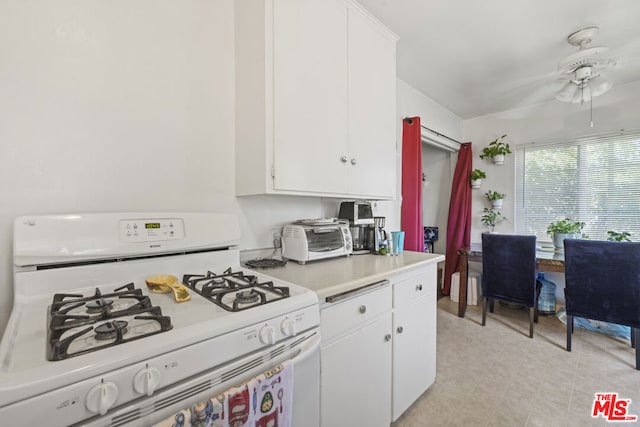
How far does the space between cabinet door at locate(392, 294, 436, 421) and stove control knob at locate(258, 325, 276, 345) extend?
0.83m

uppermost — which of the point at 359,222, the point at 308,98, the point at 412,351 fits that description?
the point at 308,98

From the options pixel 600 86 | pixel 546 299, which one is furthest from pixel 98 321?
pixel 546 299

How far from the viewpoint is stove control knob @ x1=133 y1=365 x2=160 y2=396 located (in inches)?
22.8

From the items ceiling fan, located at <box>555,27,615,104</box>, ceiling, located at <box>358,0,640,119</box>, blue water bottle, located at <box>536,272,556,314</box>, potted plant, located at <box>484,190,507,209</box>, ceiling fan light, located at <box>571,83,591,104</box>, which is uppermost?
ceiling, located at <box>358,0,640,119</box>

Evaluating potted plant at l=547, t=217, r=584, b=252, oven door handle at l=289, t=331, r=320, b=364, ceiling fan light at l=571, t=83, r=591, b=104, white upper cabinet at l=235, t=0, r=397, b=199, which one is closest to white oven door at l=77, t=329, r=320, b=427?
oven door handle at l=289, t=331, r=320, b=364

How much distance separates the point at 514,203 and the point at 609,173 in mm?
900

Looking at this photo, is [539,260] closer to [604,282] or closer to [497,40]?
[604,282]

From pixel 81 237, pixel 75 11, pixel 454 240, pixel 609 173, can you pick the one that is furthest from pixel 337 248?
pixel 609 173

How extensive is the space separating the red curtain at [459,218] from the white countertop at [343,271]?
2.13 m

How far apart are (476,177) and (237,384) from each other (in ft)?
12.6

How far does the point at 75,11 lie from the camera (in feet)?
3.56

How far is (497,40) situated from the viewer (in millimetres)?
2109

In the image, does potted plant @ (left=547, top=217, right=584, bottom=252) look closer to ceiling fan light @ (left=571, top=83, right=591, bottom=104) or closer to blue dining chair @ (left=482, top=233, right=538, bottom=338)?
blue dining chair @ (left=482, top=233, right=538, bottom=338)

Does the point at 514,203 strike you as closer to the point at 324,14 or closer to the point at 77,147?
the point at 324,14
